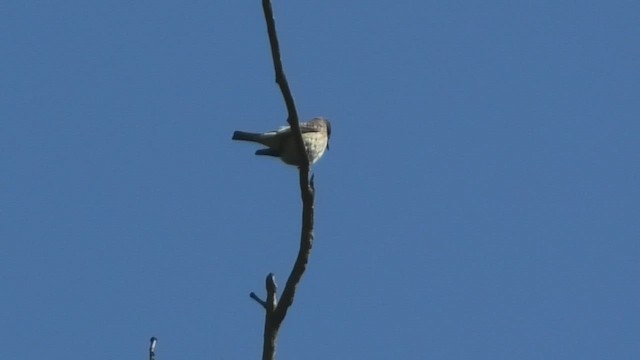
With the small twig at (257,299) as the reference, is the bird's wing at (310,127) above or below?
above

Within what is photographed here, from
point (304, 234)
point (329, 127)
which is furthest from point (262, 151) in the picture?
point (304, 234)

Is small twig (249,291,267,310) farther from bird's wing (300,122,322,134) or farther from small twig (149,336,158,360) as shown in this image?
bird's wing (300,122,322,134)

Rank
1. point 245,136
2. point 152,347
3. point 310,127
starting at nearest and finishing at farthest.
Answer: point 152,347
point 245,136
point 310,127

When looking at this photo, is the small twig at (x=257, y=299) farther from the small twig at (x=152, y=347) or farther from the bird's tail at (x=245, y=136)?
the bird's tail at (x=245, y=136)

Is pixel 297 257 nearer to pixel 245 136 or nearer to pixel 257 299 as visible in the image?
pixel 257 299

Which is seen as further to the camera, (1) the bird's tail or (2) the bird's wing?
(2) the bird's wing

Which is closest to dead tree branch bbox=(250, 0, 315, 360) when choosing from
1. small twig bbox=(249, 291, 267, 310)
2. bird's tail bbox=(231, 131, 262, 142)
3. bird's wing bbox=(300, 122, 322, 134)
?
small twig bbox=(249, 291, 267, 310)

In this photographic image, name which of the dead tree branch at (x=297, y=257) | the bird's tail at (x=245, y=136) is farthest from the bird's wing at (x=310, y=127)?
the dead tree branch at (x=297, y=257)

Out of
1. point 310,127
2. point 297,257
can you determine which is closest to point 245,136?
point 310,127

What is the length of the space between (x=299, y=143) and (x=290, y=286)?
968 mm

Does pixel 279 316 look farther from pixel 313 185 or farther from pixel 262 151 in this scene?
pixel 262 151

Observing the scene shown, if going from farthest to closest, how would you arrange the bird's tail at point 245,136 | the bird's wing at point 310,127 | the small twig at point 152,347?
1. the bird's wing at point 310,127
2. the bird's tail at point 245,136
3. the small twig at point 152,347

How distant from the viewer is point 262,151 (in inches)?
359

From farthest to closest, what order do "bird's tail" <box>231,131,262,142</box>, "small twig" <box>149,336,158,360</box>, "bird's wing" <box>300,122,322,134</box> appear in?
"bird's wing" <box>300,122,322,134</box>, "bird's tail" <box>231,131,262,142</box>, "small twig" <box>149,336,158,360</box>
